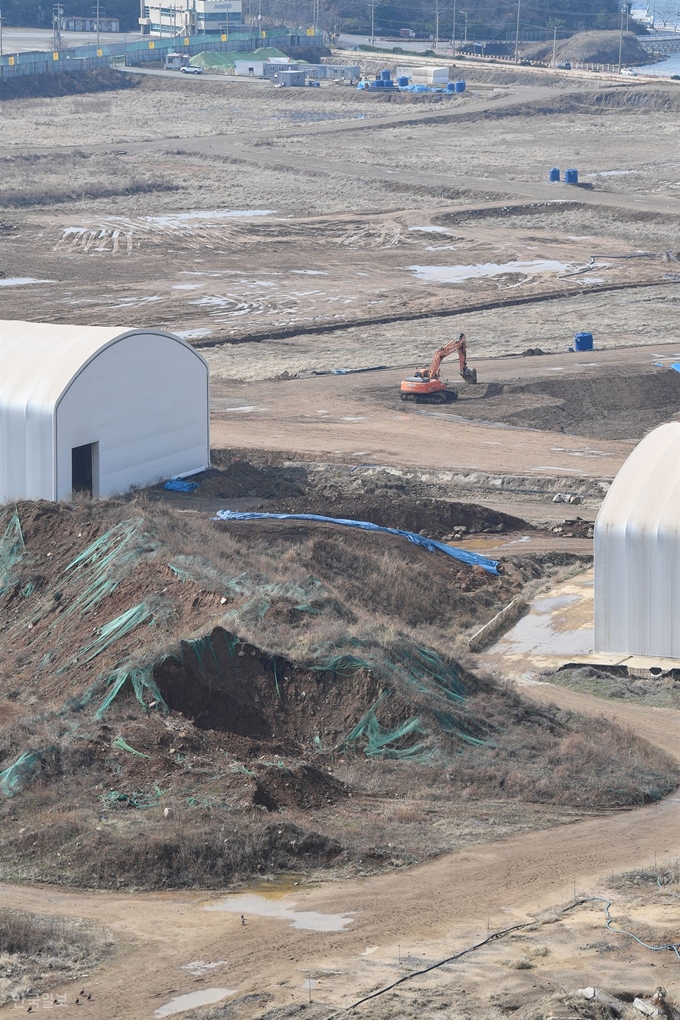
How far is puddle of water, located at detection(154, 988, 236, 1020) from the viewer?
14.5 meters

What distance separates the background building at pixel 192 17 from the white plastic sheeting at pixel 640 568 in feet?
566

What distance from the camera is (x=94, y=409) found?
121 feet

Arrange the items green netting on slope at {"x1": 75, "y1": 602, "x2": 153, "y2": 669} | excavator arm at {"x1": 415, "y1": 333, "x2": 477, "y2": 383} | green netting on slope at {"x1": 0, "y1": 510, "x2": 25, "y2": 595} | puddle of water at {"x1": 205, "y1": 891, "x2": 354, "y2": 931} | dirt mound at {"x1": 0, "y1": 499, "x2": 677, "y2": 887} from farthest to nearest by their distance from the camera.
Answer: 1. excavator arm at {"x1": 415, "y1": 333, "x2": 477, "y2": 383}
2. green netting on slope at {"x1": 0, "y1": 510, "x2": 25, "y2": 595}
3. green netting on slope at {"x1": 75, "y1": 602, "x2": 153, "y2": 669}
4. dirt mound at {"x1": 0, "y1": 499, "x2": 677, "y2": 887}
5. puddle of water at {"x1": 205, "y1": 891, "x2": 354, "y2": 931}

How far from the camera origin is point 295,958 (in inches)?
622

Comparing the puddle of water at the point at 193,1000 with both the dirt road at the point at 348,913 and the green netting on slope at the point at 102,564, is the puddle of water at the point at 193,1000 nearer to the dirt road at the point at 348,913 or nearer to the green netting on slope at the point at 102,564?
the dirt road at the point at 348,913

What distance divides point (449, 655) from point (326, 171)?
81.8 m

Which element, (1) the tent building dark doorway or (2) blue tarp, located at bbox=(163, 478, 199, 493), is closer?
(1) the tent building dark doorway

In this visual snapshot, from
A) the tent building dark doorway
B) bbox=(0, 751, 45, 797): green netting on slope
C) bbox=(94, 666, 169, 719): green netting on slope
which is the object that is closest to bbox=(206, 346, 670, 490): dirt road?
the tent building dark doorway

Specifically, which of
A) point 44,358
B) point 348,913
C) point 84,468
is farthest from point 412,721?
point 44,358

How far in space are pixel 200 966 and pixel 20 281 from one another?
59.2 meters

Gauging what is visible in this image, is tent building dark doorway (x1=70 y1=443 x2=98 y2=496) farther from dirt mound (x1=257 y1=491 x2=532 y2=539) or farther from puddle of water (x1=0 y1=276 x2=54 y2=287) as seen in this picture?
puddle of water (x1=0 y1=276 x2=54 y2=287)

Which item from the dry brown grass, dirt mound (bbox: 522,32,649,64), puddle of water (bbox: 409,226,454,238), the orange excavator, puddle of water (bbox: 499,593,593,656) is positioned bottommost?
puddle of water (bbox: 499,593,593,656)

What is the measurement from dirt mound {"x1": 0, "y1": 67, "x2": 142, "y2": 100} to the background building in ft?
114

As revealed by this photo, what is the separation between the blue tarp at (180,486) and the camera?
38.8m
